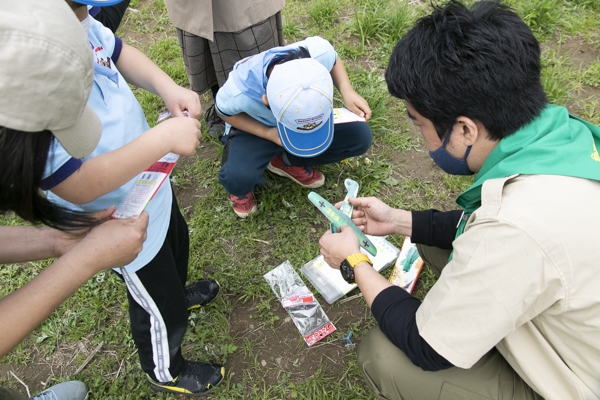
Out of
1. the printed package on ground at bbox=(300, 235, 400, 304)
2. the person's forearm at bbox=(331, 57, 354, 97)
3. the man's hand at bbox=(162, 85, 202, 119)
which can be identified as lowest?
the printed package on ground at bbox=(300, 235, 400, 304)

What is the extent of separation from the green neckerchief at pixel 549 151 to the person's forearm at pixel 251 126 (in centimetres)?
132

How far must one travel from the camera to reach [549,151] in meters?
1.22

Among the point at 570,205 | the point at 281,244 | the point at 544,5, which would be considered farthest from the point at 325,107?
the point at 544,5

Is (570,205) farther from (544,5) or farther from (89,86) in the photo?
(544,5)

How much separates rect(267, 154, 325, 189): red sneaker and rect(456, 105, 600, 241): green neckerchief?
4.56ft

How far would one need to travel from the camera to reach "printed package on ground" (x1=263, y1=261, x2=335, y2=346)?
217 centimetres

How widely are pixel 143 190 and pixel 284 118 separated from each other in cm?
90

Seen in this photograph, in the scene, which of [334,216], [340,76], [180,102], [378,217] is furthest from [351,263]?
[340,76]

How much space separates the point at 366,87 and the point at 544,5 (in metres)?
1.73

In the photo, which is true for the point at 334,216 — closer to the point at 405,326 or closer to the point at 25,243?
the point at 405,326

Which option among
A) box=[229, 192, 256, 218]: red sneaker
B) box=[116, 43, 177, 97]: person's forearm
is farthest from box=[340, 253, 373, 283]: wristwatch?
box=[229, 192, 256, 218]: red sneaker

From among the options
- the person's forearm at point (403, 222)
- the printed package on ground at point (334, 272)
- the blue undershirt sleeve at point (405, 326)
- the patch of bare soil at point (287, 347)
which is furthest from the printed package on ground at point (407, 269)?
the blue undershirt sleeve at point (405, 326)

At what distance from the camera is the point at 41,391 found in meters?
2.09

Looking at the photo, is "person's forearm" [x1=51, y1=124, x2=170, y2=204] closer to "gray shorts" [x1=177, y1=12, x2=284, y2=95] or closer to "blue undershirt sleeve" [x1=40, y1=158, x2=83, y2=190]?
"blue undershirt sleeve" [x1=40, y1=158, x2=83, y2=190]
